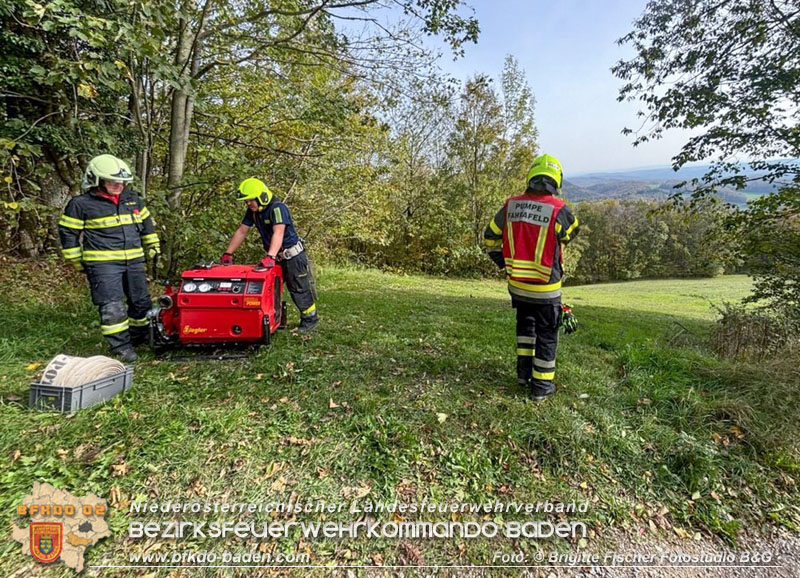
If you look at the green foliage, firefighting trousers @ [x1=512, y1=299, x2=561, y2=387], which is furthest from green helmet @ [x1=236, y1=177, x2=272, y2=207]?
the green foliage

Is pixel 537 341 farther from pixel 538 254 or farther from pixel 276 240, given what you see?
pixel 276 240

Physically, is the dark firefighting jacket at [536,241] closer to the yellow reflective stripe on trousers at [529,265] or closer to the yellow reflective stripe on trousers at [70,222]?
the yellow reflective stripe on trousers at [529,265]

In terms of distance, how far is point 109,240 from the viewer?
3.71 meters

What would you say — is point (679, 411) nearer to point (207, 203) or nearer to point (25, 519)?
point (25, 519)

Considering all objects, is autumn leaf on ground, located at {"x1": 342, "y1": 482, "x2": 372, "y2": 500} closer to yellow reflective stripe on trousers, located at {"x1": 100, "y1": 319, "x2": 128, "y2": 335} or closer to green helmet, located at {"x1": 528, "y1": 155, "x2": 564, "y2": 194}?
green helmet, located at {"x1": 528, "y1": 155, "x2": 564, "y2": 194}

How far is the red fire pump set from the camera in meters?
3.65

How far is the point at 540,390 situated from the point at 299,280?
322 cm

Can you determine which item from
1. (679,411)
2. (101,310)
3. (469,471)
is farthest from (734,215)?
(101,310)

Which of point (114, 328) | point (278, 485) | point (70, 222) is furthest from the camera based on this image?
point (114, 328)

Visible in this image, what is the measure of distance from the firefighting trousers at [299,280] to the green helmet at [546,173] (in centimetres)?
301

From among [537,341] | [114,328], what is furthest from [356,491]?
[114,328]

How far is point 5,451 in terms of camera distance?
2.36 m

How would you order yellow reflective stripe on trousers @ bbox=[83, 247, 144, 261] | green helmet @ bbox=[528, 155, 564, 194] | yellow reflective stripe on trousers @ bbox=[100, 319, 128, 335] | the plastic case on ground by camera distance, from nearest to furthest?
the plastic case on ground < green helmet @ bbox=[528, 155, 564, 194] < yellow reflective stripe on trousers @ bbox=[83, 247, 144, 261] < yellow reflective stripe on trousers @ bbox=[100, 319, 128, 335]

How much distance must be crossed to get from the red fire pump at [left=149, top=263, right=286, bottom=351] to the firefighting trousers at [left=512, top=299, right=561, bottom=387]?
259 centimetres
